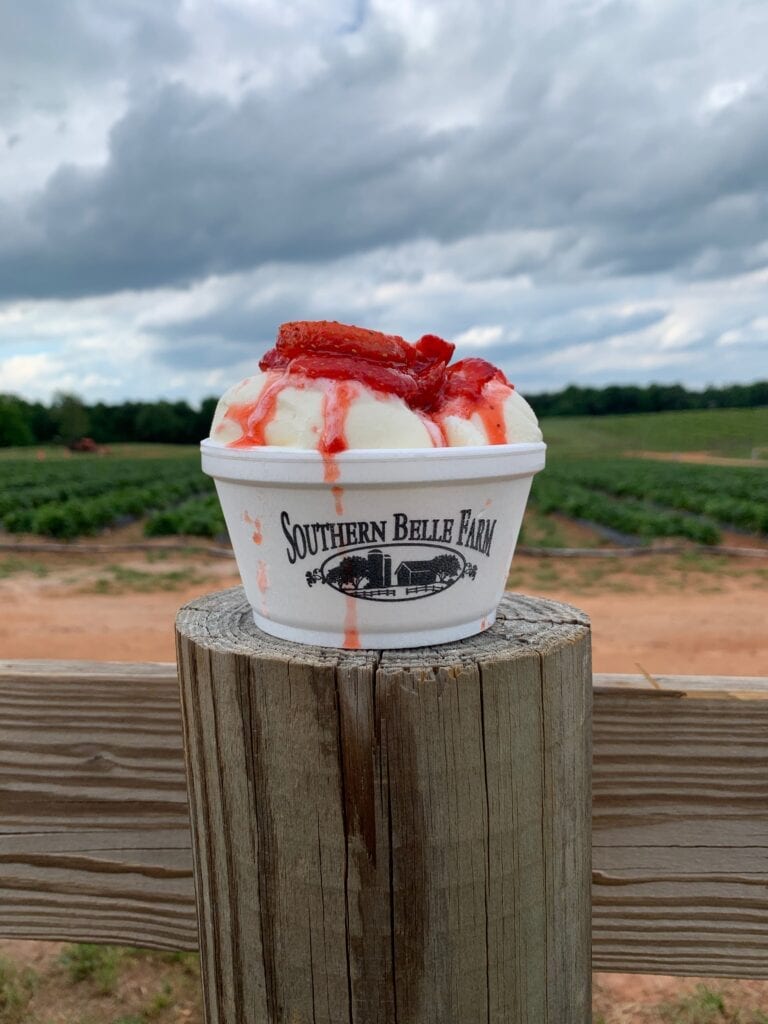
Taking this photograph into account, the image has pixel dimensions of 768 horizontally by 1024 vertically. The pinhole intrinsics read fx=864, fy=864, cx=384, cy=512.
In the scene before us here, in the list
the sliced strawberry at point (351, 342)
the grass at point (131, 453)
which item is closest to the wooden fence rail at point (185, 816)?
the sliced strawberry at point (351, 342)

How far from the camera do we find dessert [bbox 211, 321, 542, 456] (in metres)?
1.08

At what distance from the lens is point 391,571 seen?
3.65 feet

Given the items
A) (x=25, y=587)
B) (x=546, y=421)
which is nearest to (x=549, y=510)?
(x=25, y=587)

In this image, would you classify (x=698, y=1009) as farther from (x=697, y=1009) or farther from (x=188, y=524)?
(x=188, y=524)

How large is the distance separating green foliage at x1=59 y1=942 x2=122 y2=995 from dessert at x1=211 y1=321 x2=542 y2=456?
2.13m

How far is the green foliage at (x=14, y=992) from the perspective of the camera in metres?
2.38

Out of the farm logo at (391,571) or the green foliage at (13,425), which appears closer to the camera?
the farm logo at (391,571)

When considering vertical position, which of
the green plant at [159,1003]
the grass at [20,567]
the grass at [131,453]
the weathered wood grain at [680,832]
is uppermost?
the weathered wood grain at [680,832]

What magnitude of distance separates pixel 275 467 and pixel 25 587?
10497 mm

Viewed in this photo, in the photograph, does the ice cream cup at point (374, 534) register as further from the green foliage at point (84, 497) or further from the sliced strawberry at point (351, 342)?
the green foliage at point (84, 497)

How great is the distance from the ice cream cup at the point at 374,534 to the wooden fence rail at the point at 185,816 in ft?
0.87

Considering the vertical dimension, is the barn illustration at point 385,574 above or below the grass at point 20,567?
above

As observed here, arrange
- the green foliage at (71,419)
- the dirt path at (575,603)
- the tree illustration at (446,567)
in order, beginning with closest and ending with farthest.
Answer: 1. the tree illustration at (446,567)
2. the dirt path at (575,603)
3. the green foliage at (71,419)

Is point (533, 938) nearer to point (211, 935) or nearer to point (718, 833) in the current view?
point (718, 833)
